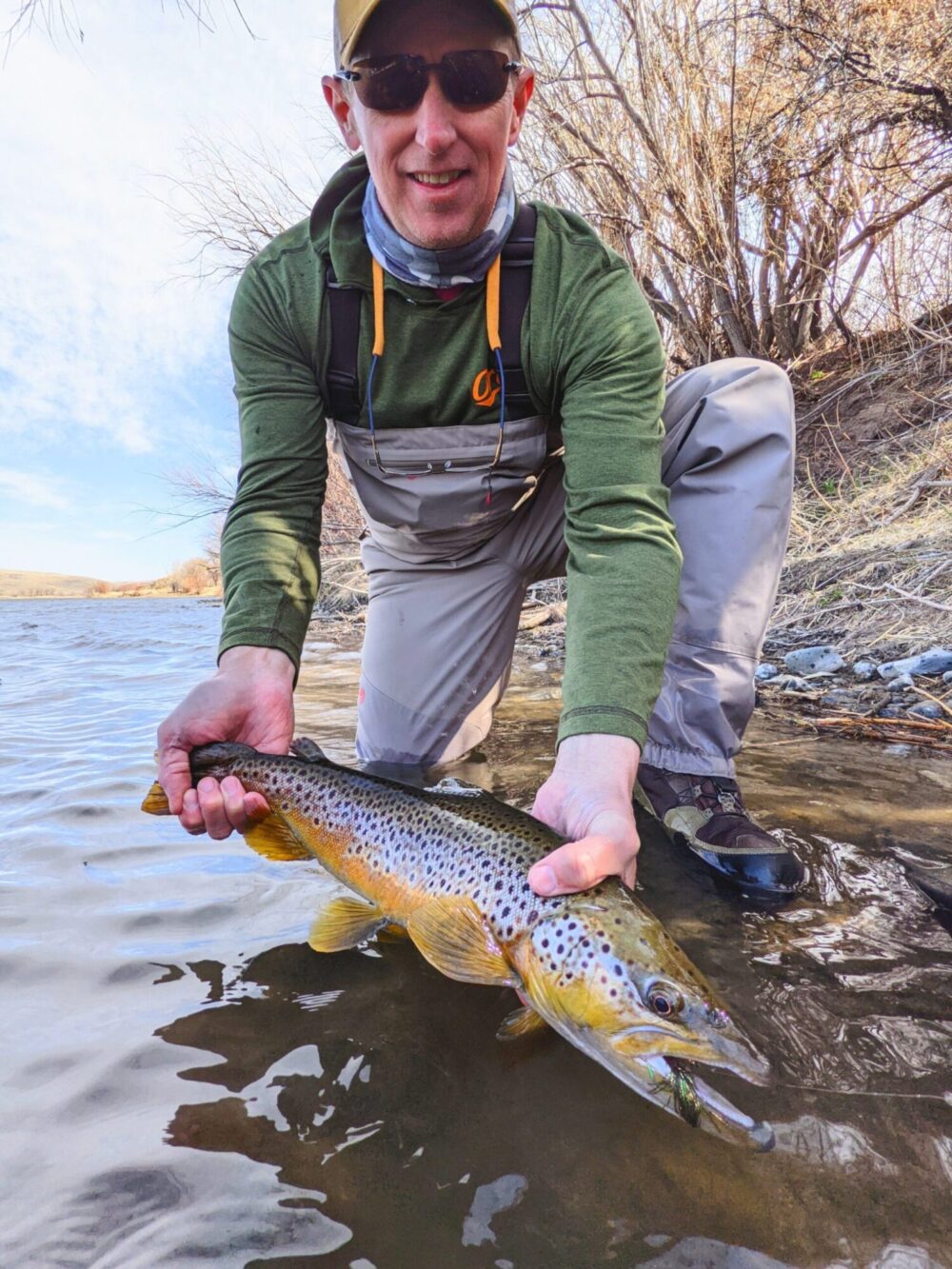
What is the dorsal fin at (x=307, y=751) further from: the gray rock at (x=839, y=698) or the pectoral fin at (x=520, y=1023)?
the gray rock at (x=839, y=698)

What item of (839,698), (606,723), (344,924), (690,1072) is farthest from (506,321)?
(839,698)

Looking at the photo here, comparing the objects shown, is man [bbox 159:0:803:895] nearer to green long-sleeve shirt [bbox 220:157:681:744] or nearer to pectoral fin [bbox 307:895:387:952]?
green long-sleeve shirt [bbox 220:157:681:744]

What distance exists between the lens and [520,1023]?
1.69m

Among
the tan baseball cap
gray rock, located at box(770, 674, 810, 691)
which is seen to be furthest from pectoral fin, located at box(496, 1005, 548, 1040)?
→ gray rock, located at box(770, 674, 810, 691)

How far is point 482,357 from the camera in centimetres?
267

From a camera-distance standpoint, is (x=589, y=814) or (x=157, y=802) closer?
(x=589, y=814)

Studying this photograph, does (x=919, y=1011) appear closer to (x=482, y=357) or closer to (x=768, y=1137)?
(x=768, y=1137)

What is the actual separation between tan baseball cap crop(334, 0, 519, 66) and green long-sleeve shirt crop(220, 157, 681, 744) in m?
0.41

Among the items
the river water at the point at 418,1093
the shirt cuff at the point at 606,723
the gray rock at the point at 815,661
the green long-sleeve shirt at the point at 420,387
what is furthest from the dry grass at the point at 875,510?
the shirt cuff at the point at 606,723

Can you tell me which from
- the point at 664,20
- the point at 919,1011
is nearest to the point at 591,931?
the point at 919,1011

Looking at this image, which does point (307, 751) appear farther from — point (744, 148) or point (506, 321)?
point (744, 148)

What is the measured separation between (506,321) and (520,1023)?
6.53 feet

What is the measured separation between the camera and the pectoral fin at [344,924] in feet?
6.74

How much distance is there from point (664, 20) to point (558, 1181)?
8.80m
